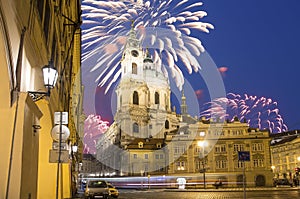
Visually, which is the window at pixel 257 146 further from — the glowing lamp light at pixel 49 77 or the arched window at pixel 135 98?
the glowing lamp light at pixel 49 77

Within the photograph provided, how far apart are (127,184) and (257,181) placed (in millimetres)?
24540

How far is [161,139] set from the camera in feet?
307

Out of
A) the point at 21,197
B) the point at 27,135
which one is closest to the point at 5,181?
the point at 21,197

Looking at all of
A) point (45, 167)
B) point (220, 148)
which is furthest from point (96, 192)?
point (220, 148)

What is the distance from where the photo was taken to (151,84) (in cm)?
11600

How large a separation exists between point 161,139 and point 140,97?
20566 millimetres

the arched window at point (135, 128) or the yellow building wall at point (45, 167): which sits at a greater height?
the arched window at point (135, 128)

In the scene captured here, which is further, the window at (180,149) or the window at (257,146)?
the window at (180,149)

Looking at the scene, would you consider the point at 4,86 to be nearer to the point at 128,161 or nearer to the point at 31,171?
the point at 31,171

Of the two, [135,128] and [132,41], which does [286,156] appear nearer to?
[135,128]

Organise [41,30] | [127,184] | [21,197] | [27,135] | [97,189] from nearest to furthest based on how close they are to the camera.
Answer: [21,197]
[27,135]
[41,30]
[97,189]
[127,184]

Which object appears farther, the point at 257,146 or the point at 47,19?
the point at 257,146

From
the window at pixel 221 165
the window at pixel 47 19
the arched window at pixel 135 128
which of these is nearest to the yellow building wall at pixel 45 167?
the window at pixel 47 19

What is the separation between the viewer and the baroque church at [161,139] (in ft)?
250
